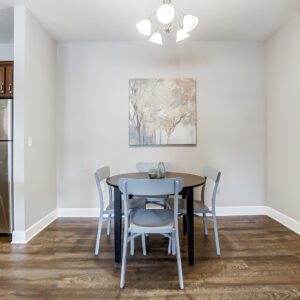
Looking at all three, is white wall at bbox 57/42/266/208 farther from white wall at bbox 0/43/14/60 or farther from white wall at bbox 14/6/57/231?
white wall at bbox 0/43/14/60

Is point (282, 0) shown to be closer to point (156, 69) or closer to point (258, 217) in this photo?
point (156, 69)

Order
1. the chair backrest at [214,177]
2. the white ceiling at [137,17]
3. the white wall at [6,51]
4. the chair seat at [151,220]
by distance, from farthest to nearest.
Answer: the white wall at [6,51] → the white ceiling at [137,17] → the chair backrest at [214,177] → the chair seat at [151,220]

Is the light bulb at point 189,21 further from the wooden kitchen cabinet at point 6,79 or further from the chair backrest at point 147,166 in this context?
the wooden kitchen cabinet at point 6,79

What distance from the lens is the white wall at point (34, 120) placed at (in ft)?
8.93

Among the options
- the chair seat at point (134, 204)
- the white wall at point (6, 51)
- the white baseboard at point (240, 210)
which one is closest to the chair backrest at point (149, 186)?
the chair seat at point (134, 204)

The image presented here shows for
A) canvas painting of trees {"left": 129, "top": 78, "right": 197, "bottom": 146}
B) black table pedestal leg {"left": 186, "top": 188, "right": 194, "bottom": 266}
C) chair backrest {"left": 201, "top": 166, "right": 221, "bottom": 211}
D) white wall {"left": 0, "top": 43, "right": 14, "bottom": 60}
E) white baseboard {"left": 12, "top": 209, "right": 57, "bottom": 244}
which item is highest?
white wall {"left": 0, "top": 43, "right": 14, "bottom": 60}

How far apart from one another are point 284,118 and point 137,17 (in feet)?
7.25

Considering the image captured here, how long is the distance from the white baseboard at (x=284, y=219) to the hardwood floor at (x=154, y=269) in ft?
0.32

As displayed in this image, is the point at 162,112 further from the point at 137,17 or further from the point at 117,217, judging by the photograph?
the point at 117,217

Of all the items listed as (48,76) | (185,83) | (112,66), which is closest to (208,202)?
(185,83)

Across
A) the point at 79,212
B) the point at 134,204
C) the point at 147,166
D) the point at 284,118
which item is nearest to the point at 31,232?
the point at 79,212

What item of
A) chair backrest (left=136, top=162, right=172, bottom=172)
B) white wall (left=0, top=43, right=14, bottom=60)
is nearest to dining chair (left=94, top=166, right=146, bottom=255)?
chair backrest (left=136, top=162, right=172, bottom=172)

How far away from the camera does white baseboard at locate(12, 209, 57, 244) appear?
272 cm

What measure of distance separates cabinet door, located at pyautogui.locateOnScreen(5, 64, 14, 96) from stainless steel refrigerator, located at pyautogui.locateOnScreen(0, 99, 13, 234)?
5.9 inches
